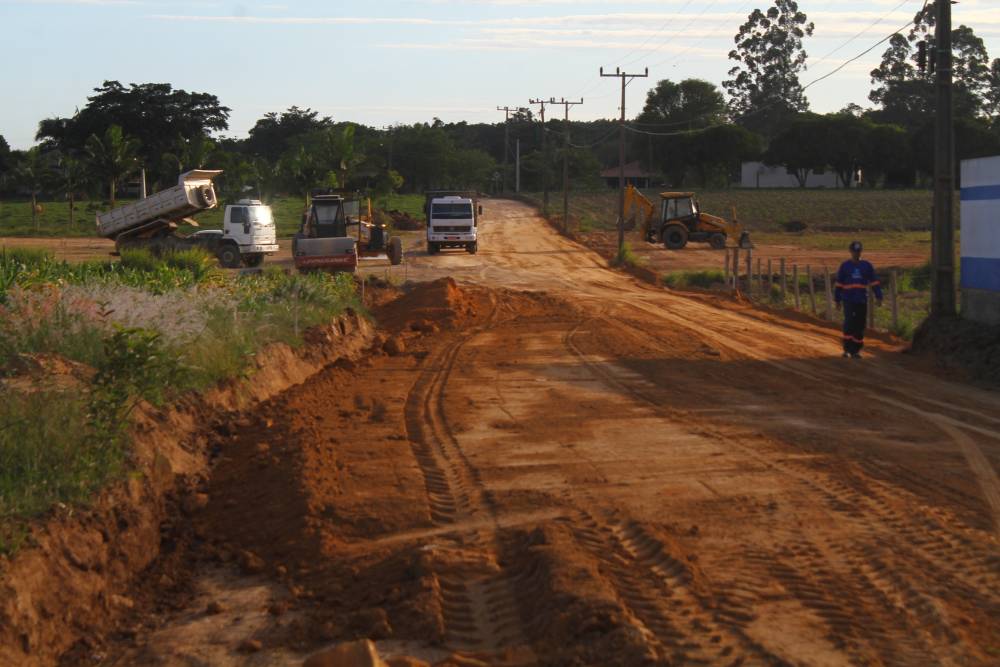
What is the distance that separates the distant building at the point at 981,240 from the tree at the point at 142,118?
6916cm

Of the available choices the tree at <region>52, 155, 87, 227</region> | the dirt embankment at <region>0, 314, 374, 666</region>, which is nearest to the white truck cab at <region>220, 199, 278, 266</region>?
the tree at <region>52, 155, 87, 227</region>

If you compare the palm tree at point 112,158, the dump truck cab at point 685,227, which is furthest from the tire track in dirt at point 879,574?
the palm tree at point 112,158

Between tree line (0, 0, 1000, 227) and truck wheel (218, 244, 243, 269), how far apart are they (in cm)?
2281

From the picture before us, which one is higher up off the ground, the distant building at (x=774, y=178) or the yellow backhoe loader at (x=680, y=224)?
the distant building at (x=774, y=178)

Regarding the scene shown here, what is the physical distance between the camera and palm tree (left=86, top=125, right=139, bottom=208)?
62469 millimetres

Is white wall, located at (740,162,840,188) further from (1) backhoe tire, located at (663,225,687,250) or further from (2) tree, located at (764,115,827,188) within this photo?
(1) backhoe tire, located at (663,225,687,250)

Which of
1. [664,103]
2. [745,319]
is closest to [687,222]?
[745,319]

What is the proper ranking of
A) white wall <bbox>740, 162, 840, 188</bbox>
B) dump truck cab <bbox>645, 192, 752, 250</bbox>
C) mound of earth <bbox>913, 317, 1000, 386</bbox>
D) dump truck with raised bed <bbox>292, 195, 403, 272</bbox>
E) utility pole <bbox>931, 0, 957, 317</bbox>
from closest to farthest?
1. mound of earth <bbox>913, 317, 1000, 386</bbox>
2. utility pole <bbox>931, 0, 957, 317</bbox>
3. dump truck with raised bed <bbox>292, 195, 403, 272</bbox>
4. dump truck cab <bbox>645, 192, 752, 250</bbox>
5. white wall <bbox>740, 162, 840, 188</bbox>

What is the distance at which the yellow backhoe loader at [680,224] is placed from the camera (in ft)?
168

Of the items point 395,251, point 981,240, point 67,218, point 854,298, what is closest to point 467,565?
point 854,298

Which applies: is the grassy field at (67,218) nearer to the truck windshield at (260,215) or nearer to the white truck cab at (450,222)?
the truck windshield at (260,215)

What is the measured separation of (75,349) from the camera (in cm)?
1105

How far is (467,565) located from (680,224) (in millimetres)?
45553

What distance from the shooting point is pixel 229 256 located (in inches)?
1628
